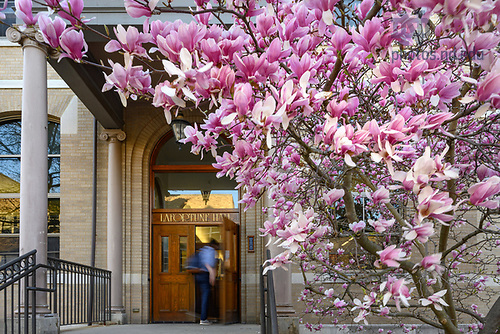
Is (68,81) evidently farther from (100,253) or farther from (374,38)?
(374,38)

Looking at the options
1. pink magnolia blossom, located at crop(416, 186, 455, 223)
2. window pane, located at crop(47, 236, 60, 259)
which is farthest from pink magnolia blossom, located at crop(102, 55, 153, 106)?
window pane, located at crop(47, 236, 60, 259)

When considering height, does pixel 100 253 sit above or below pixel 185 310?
above

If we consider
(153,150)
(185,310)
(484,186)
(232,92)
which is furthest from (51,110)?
(484,186)

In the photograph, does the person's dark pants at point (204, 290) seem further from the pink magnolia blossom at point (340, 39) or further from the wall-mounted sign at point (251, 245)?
the pink magnolia blossom at point (340, 39)

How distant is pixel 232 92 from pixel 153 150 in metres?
8.81

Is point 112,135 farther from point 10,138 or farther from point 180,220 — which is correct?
point 10,138

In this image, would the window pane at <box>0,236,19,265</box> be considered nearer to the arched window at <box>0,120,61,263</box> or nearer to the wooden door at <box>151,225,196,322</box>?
the arched window at <box>0,120,61,263</box>

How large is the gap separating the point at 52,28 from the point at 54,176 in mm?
8966

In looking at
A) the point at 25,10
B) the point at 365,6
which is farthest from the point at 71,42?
the point at 365,6

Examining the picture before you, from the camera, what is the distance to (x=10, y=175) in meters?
10.5

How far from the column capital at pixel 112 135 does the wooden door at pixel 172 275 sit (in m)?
2.03

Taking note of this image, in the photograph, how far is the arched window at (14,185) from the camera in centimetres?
1023

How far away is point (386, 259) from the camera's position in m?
2.07

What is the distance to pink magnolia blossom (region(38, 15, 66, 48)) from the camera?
7.29ft
